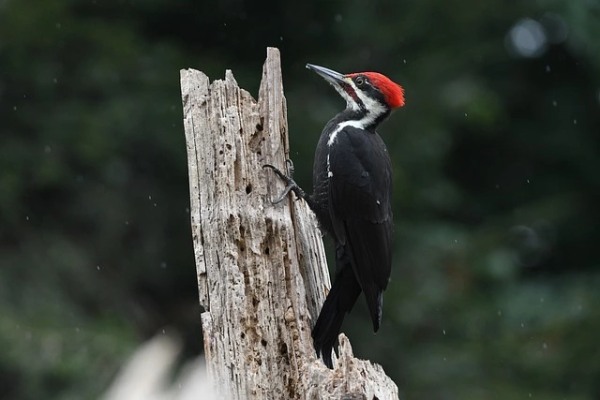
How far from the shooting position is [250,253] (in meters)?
3.56

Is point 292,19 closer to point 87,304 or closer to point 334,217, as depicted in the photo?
point 87,304

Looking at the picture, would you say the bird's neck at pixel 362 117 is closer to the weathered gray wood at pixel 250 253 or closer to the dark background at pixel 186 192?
the weathered gray wood at pixel 250 253

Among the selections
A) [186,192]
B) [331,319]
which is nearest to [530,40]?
[186,192]

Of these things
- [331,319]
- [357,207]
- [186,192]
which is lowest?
[331,319]

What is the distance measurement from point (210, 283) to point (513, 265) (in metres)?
5.84

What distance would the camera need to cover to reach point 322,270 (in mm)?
3848

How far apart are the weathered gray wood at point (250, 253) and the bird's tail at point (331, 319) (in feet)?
0.14

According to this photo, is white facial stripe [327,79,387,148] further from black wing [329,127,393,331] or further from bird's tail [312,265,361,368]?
bird's tail [312,265,361,368]

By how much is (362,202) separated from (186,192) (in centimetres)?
360

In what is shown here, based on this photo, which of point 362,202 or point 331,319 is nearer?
point 331,319

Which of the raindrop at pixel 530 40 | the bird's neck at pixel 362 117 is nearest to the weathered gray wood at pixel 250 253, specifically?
the bird's neck at pixel 362 117

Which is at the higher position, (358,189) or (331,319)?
(358,189)

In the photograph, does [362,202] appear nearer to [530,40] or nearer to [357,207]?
[357,207]

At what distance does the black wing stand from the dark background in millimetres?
2570
